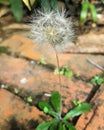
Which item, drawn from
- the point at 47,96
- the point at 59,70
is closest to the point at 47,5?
the point at 59,70

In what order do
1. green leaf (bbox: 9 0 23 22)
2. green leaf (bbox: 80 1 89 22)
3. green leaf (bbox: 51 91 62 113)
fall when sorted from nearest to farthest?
green leaf (bbox: 51 91 62 113)
green leaf (bbox: 9 0 23 22)
green leaf (bbox: 80 1 89 22)

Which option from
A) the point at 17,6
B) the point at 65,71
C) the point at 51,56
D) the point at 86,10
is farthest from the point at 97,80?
the point at 86,10

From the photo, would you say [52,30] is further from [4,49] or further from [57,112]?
[4,49]

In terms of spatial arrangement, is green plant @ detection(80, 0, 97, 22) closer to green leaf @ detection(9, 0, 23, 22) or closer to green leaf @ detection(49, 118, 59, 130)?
green leaf @ detection(9, 0, 23, 22)

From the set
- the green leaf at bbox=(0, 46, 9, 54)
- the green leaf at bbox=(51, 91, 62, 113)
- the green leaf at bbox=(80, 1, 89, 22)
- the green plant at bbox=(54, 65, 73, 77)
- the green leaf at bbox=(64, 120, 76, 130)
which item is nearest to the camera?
the green leaf at bbox=(64, 120, 76, 130)

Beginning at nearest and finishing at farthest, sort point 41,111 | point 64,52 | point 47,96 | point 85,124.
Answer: point 85,124 < point 41,111 < point 47,96 < point 64,52

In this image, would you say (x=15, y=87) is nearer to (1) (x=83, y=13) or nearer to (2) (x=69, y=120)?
(2) (x=69, y=120)

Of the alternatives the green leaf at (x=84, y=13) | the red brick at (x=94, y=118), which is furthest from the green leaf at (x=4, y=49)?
the red brick at (x=94, y=118)

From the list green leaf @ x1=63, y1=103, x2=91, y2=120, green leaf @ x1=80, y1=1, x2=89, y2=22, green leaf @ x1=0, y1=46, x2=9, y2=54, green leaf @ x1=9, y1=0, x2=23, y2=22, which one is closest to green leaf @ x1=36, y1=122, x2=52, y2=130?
green leaf @ x1=63, y1=103, x2=91, y2=120
